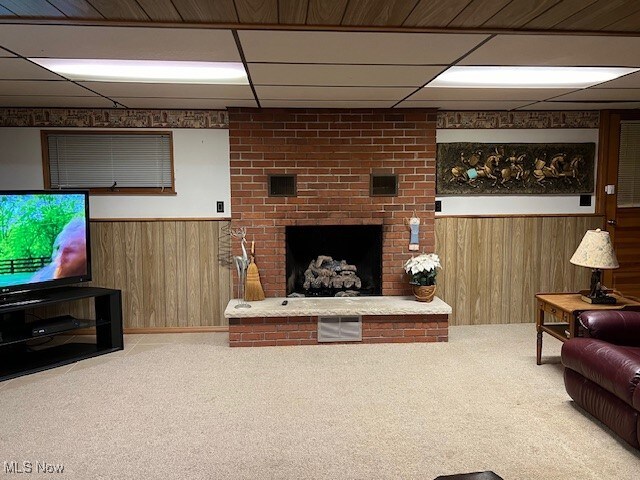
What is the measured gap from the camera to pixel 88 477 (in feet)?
7.13

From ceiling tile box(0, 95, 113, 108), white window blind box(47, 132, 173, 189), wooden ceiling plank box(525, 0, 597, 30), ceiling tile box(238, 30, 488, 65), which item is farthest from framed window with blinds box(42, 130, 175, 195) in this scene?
wooden ceiling plank box(525, 0, 597, 30)

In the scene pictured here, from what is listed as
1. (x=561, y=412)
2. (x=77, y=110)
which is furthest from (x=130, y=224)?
(x=561, y=412)

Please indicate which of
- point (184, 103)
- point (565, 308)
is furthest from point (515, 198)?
point (184, 103)

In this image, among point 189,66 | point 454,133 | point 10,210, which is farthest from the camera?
point 454,133

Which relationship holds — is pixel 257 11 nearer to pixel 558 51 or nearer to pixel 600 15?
pixel 600 15

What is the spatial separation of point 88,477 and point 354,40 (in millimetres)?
2331

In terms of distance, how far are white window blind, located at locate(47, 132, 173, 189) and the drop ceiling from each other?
85 centimetres

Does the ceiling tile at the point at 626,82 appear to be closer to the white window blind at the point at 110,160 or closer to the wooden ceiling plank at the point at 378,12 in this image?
the wooden ceiling plank at the point at 378,12

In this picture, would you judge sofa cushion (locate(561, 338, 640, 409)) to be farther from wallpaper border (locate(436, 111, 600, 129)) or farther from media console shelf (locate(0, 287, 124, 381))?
media console shelf (locate(0, 287, 124, 381))

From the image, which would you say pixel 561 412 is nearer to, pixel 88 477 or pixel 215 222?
pixel 88 477

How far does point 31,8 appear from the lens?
71.0 inches

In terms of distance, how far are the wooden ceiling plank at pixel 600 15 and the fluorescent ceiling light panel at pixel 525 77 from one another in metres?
0.80

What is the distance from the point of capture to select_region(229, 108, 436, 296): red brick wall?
418cm

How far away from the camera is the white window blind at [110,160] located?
167 inches
